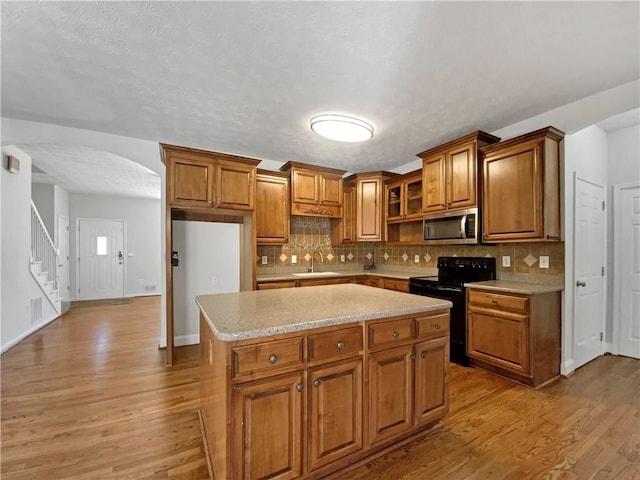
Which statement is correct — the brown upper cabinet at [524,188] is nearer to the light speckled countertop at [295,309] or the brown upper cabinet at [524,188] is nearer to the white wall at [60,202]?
the light speckled countertop at [295,309]

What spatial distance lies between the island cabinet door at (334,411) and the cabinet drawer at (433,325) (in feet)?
1.59

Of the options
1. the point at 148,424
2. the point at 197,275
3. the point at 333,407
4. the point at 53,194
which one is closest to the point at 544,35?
the point at 333,407

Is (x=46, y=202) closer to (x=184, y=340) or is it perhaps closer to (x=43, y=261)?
(x=43, y=261)

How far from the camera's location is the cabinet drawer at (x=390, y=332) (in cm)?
163

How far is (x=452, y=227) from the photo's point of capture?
11.3ft

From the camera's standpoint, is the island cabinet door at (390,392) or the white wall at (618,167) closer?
the island cabinet door at (390,392)

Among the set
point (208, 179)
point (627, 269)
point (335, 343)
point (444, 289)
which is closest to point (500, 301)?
point (444, 289)

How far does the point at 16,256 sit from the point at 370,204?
5.02 m

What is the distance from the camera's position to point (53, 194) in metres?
6.10

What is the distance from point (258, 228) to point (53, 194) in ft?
17.5

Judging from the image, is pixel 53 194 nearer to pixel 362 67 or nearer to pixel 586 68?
pixel 362 67

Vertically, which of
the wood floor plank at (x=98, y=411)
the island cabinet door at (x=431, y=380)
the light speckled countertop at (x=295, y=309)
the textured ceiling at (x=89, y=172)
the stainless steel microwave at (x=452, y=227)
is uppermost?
the textured ceiling at (x=89, y=172)

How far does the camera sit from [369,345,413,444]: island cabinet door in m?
1.64

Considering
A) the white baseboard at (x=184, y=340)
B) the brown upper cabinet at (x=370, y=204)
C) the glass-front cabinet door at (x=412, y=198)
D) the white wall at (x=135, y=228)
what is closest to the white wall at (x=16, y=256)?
the white baseboard at (x=184, y=340)
